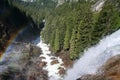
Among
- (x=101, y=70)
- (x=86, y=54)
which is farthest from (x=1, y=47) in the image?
(x=101, y=70)

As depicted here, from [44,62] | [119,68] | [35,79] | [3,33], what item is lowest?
[119,68]

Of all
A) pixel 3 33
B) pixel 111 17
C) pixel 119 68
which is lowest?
pixel 119 68

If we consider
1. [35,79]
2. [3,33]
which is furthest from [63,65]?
[3,33]

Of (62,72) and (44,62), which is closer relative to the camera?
(62,72)

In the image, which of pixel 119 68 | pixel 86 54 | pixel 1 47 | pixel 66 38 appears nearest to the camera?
pixel 119 68

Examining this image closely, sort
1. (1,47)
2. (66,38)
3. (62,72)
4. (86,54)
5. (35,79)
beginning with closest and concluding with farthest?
(35,79) < (62,72) < (86,54) < (1,47) < (66,38)

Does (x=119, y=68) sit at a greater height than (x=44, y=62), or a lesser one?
lesser

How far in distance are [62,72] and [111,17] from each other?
23225 mm

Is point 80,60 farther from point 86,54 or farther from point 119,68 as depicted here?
point 119,68

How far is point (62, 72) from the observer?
5862 cm

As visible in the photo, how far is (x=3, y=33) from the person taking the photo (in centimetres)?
8050

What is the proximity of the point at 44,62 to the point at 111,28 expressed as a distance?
19220mm

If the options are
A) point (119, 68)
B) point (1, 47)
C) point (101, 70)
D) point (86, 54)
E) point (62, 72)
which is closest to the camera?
point (119, 68)

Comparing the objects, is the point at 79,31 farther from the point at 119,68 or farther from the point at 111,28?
the point at 119,68
